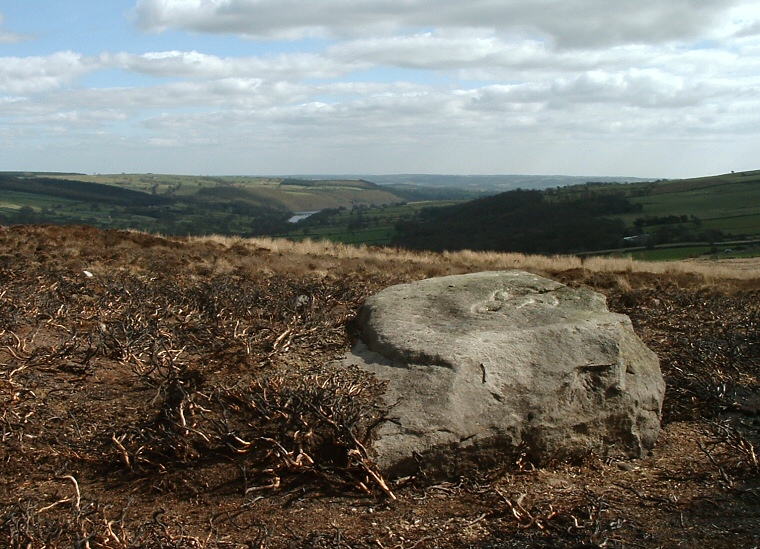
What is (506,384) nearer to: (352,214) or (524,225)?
(524,225)

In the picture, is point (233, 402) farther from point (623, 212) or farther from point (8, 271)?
point (623, 212)

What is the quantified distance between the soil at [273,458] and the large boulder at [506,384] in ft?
0.45

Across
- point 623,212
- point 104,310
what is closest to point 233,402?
point 104,310

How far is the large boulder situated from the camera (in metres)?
4.41

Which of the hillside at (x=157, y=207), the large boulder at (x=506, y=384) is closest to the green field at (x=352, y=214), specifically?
the hillside at (x=157, y=207)

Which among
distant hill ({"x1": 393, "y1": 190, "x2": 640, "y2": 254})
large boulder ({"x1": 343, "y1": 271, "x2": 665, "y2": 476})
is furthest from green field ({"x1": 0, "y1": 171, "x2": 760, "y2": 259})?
large boulder ({"x1": 343, "y1": 271, "x2": 665, "y2": 476})

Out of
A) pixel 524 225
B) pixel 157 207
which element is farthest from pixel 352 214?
pixel 524 225

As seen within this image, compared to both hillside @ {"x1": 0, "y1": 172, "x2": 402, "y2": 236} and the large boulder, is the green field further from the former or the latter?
the large boulder

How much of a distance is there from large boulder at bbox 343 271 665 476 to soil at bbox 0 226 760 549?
0.14 m

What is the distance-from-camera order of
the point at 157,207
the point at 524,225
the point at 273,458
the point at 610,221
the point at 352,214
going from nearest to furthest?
the point at 273,458 < the point at 610,221 < the point at 524,225 < the point at 352,214 < the point at 157,207

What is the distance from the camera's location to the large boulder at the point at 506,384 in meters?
4.41

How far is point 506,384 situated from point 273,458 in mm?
1622

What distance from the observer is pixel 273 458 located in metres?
4.34

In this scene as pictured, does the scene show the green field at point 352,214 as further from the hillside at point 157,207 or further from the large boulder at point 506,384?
the large boulder at point 506,384
